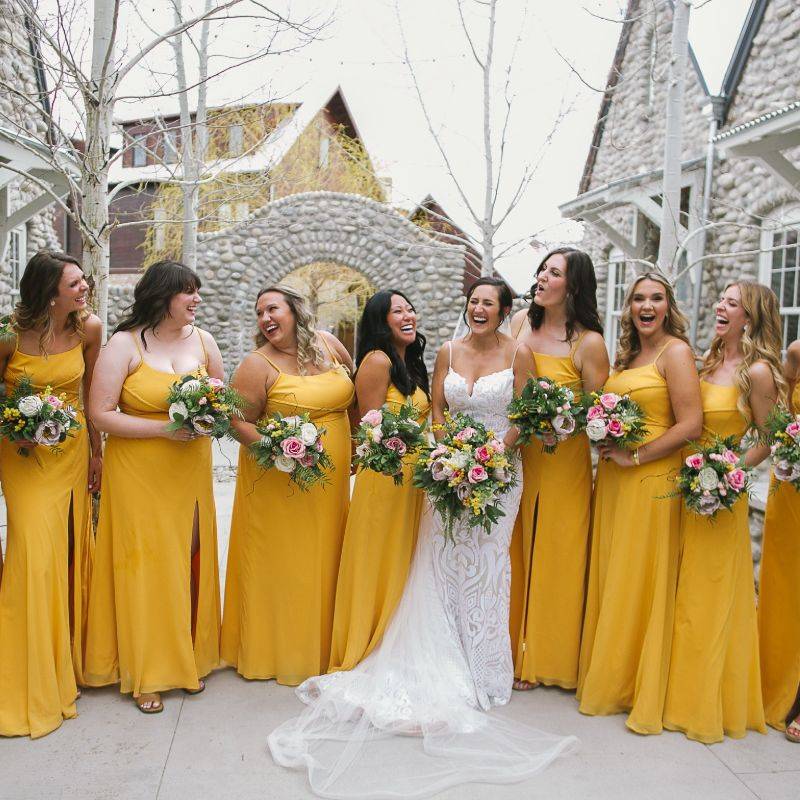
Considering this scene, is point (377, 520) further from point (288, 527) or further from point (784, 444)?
point (784, 444)

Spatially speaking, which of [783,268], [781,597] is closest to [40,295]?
[781,597]

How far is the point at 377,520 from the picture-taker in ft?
13.7

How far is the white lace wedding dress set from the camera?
335 cm

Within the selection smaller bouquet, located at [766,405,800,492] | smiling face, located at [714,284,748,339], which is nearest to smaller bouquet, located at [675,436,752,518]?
smaller bouquet, located at [766,405,800,492]

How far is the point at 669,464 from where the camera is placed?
3.90 meters

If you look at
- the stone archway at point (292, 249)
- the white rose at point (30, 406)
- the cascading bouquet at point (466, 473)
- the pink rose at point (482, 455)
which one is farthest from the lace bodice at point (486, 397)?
the stone archway at point (292, 249)

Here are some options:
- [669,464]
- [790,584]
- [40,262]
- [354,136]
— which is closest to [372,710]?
[669,464]

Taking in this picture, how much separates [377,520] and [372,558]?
201mm

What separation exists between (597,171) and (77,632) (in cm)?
1397

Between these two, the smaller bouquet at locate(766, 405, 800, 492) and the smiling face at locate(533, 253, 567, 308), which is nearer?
the smaller bouquet at locate(766, 405, 800, 492)

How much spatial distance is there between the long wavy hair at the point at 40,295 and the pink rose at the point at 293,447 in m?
1.28

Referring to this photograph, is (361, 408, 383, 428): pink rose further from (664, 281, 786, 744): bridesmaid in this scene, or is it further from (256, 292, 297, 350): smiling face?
(664, 281, 786, 744): bridesmaid

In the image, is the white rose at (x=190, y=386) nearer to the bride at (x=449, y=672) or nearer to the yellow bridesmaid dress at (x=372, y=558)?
the yellow bridesmaid dress at (x=372, y=558)

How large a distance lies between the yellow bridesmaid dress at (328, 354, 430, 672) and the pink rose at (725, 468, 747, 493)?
154 cm
